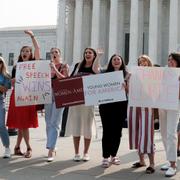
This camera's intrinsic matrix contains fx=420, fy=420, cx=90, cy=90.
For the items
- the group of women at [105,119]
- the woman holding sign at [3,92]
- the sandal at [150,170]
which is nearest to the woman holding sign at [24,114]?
the group of women at [105,119]

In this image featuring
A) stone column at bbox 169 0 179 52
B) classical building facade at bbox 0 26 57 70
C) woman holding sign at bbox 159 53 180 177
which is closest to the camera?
woman holding sign at bbox 159 53 180 177

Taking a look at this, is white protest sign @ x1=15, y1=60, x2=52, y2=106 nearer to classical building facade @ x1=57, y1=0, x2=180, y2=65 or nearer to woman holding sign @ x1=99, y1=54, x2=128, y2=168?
woman holding sign @ x1=99, y1=54, x2=128, y2=168

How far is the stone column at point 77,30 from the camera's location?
2144 inches

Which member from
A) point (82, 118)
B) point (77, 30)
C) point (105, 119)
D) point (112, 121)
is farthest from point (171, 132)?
point (77, 30)

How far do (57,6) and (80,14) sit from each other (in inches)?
204

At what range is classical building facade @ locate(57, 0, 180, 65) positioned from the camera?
50719 millimetres

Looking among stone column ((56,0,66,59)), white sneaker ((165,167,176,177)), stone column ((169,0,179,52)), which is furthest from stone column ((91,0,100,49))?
white sneaker ((165,167,176,177))

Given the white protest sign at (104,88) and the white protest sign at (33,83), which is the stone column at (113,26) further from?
the white protest sign at (104,88)

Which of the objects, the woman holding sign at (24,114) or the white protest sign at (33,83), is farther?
the woman holding sign at (24,114)

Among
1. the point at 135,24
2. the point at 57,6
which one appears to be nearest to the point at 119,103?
the point at 135,24

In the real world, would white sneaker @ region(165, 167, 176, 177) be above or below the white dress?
below

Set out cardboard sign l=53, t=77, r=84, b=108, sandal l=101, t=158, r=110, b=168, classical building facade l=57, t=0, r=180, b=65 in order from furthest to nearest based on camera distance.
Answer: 1. classical building facade l=57, t=0, r=180, b=65
2. cardboard sign l=53, t=77, r=84, b=108
3. sandal l=101, t=158, r=110, b=168

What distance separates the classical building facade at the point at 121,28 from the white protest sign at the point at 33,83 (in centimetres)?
4267

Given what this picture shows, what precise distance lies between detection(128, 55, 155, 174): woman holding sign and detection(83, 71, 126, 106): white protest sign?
0.38m
